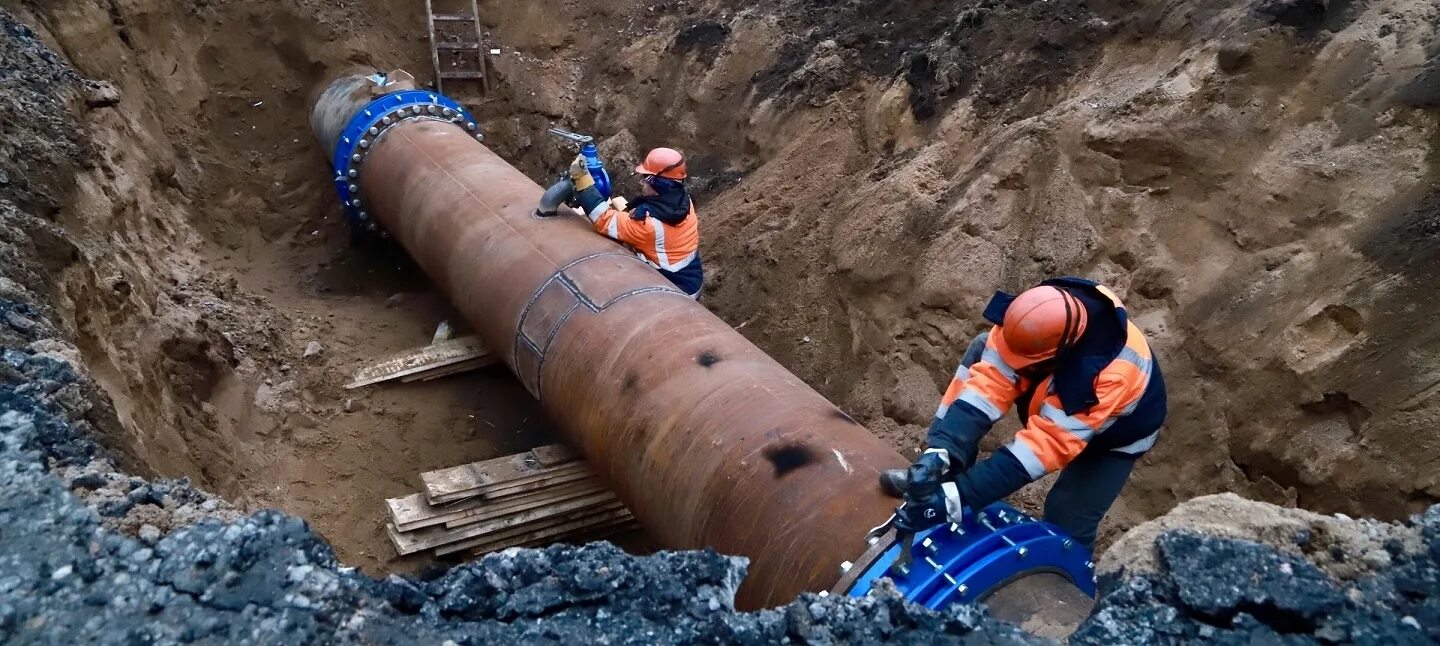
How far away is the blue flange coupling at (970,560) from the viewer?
2.52 meters

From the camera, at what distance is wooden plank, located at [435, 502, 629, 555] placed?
4551mm

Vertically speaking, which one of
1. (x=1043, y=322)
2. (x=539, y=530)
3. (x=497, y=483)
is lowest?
(x=539, y=530)

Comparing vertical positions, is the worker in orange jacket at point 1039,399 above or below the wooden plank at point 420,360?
above

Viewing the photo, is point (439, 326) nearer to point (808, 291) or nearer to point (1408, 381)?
point (808, 291)

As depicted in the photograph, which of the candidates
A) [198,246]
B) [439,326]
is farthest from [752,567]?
[198,246]

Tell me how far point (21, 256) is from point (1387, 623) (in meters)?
4.65

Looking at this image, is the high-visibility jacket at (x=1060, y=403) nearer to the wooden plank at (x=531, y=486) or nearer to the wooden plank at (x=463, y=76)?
the wooden plank at (x=531, y=486)

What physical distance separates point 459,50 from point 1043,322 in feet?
23.0

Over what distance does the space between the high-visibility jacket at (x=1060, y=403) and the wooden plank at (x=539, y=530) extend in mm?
2235

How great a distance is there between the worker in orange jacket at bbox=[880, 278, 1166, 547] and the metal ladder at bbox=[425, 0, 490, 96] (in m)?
6.44

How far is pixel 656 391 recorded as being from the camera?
11.7ft

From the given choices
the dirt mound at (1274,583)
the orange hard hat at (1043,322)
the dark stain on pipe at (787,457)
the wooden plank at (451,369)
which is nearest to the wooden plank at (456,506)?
the wooden plank at (451,369)

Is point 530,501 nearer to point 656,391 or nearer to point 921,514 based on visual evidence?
point 656,391

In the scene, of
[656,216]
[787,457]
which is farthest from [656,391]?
[656,216]
